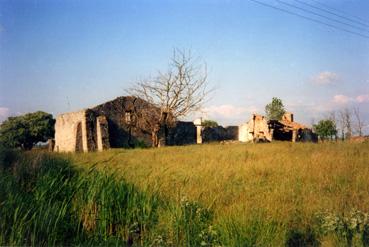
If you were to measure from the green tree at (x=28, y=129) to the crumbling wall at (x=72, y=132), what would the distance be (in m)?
13.9

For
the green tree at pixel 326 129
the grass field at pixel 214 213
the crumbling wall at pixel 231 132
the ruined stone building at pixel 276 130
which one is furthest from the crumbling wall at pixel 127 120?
the green tree at pixel 326 129

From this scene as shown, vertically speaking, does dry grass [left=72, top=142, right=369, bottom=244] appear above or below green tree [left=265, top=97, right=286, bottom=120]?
below

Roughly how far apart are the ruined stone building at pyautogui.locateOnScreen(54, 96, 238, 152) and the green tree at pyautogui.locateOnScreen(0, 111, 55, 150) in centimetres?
1359

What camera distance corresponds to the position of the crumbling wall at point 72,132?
86.4ft

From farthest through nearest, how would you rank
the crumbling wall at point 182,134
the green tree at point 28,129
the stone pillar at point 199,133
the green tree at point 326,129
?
the green tree at point 326,129, the green tree at point 28,129, the stone pillar at point 199,133, the crumbling wall at point 182,134

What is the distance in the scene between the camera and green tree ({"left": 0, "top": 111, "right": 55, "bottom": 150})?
133 feet

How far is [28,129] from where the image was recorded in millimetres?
41750

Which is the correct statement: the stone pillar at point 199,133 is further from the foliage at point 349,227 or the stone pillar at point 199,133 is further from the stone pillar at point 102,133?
the foliage at point 349,227

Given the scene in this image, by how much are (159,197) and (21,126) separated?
40362mm

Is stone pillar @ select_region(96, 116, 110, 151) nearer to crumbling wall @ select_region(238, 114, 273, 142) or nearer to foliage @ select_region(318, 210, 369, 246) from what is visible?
crumbling wall @ select_region(238, 114, 273, 142)

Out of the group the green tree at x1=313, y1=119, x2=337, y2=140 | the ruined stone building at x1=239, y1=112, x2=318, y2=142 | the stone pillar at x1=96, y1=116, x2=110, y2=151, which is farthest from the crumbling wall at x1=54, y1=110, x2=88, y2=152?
the green tree at x1=313, y1=119, x2=337, y2=140

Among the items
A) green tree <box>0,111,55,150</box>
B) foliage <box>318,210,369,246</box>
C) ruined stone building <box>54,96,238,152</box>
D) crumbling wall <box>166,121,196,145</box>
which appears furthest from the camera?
green tree <box>0,111,55,150</box>

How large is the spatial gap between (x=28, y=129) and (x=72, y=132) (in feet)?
56.9

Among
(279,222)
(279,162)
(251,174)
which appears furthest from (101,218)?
(279,162)
